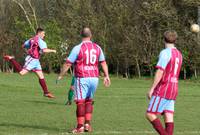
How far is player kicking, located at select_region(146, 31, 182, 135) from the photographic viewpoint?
383 inches

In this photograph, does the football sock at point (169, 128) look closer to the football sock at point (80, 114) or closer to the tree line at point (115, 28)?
the football sock at point (80, 114)

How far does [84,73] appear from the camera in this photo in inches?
470

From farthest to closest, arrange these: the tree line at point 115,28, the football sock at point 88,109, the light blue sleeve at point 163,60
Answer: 1. the tree line at point 115,28
2. the football sock at point 88,109
3. the light blue sleeve at point 163,60

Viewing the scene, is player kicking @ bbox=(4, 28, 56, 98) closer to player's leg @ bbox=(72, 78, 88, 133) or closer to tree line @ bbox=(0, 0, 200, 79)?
player's leg @ bbox=(72, 78, 88, 133)

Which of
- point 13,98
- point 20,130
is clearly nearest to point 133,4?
point 13,98

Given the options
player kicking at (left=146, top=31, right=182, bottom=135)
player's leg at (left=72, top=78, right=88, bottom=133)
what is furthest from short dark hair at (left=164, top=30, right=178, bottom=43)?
player's leg at (left=72, top=78, right=88, bottom=133)

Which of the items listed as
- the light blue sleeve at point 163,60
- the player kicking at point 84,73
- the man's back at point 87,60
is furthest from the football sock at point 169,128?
the man's back at point 87,60

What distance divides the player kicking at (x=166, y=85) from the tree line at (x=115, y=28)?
29801 millimetres

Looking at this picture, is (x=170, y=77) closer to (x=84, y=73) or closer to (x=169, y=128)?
(x=169, y=128)

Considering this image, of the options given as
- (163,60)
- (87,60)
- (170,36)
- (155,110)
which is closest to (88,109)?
(87,60)

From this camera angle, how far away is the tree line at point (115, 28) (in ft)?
136

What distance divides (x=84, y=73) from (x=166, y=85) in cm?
247

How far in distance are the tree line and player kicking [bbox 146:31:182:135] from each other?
29801mm

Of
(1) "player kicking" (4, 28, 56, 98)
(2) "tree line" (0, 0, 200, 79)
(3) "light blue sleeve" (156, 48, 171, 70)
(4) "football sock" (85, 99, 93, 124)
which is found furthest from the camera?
(2) "tree line" (0, 0, 200, 79)
